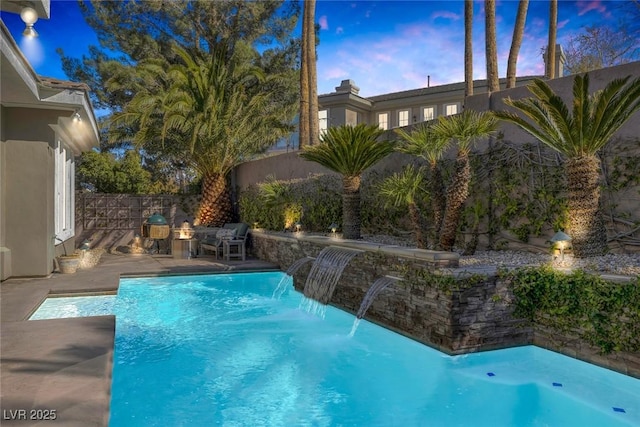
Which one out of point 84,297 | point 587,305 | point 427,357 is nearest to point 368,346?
point 427,357

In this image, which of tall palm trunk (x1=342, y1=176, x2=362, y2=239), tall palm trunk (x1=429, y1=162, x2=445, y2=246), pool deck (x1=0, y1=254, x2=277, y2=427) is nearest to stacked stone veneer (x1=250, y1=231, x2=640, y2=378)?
tall palm trunk (x1=429, y1=162, x2=445, y2=246)

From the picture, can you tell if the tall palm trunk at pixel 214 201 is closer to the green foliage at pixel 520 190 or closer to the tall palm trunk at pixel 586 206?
the green foliage at pixel 520 190

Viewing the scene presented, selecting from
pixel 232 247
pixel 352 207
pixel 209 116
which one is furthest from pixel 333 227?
pixel 209 116

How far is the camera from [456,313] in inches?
265

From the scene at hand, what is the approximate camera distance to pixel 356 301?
9.45 meters

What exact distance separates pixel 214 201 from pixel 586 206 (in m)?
15.4

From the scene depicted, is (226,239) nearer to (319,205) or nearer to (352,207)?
(319,205)

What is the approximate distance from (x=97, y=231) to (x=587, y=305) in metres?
19.2

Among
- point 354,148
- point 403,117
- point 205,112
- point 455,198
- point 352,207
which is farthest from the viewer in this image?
point 403,117

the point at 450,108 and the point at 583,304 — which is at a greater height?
the point at 450,108

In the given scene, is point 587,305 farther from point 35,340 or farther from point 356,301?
point 35,340

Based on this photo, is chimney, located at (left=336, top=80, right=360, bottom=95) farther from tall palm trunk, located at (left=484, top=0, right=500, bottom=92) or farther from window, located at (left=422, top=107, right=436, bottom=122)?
tall palm trunk, located at (left=484, top=0, right=500, bottom=92)

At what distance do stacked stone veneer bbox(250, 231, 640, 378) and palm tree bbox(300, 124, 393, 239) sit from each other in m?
2.74

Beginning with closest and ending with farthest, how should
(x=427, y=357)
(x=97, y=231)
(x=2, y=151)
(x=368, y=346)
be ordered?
(x=427, y=357), (x=368, y=346), (x=2, y=151), (x=97, y=231)
